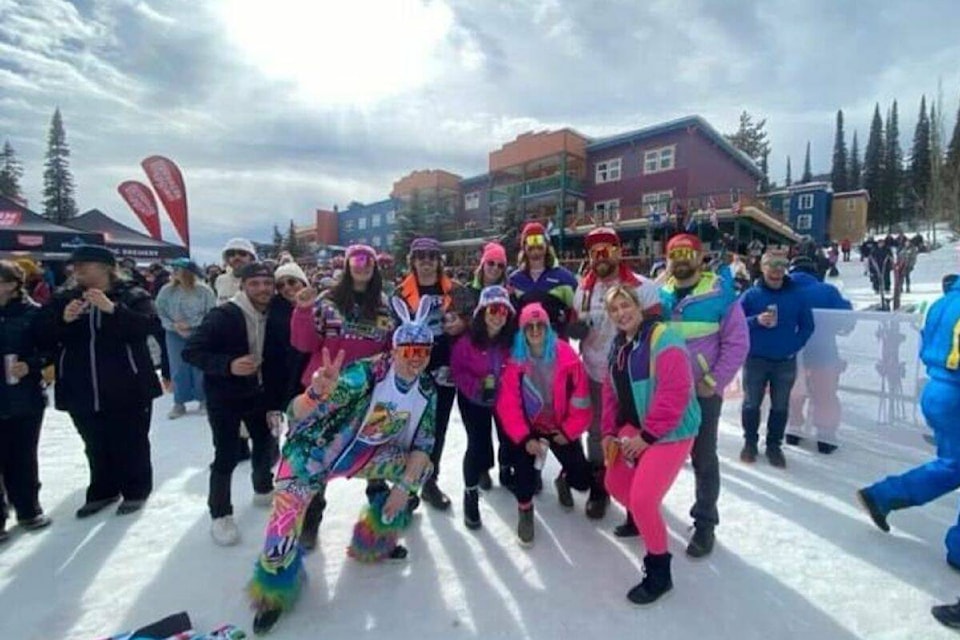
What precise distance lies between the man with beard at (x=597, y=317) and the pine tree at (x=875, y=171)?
63.8 meters

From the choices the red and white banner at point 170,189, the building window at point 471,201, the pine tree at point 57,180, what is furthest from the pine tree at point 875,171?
the pine tree at point 57,180

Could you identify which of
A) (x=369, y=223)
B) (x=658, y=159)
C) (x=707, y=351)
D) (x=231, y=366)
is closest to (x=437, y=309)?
(x=231, y=366)

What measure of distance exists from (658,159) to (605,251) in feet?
85.6

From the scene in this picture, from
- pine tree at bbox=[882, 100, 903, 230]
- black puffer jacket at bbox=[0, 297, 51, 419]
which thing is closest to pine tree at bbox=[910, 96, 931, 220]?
pine tree at bbox=[882, 100, 903, 230]

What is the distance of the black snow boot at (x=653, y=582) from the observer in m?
2.43

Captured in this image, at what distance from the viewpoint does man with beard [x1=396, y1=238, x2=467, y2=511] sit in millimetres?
3129

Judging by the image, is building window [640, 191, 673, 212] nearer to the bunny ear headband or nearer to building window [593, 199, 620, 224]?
building window [593, 199, 620, 224]

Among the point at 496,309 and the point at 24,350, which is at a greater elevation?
the point at 496,309

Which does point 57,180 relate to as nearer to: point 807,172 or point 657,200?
point 657,200

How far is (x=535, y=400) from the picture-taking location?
3.03m

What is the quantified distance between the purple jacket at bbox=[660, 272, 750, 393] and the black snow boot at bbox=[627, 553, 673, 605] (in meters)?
1.03

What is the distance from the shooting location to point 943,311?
268 cm

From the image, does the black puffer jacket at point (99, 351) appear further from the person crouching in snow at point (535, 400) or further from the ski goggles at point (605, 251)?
the ski goggles at point (605, 251)

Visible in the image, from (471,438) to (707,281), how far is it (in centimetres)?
185
